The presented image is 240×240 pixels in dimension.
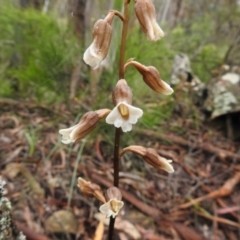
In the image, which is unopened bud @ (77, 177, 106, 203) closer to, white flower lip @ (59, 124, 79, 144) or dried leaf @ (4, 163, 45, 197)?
white flower lip @ (59, 124, 79, 144)

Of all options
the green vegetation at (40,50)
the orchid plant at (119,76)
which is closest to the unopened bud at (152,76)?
the orchid plant at (119,76)

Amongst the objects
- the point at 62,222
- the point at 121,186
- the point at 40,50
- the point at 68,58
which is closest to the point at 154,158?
the point at 62,222

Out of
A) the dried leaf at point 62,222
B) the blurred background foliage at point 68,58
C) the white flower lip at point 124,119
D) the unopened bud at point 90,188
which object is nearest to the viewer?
the white flower lip at point 124,119

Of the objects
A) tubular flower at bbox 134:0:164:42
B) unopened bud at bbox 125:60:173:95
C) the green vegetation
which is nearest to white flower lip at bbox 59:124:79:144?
unopened bud at bbox 125:60:173:95

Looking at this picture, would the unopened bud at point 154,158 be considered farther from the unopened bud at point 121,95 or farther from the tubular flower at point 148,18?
the tubular flower at point 148,18

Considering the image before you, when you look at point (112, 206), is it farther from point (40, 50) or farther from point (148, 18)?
point (40, 50)
